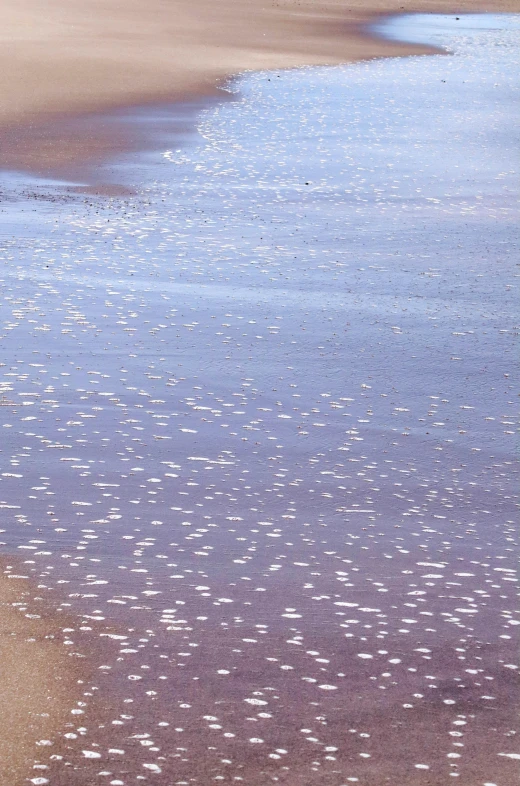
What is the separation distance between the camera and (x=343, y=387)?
8219 mm

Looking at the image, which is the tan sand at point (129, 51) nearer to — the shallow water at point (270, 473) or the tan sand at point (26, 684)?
the shallow water at point (270, 473)

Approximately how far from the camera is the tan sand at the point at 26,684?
4.39 metres

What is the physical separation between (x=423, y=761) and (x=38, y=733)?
1382 mm

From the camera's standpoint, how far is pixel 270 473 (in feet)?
22.6

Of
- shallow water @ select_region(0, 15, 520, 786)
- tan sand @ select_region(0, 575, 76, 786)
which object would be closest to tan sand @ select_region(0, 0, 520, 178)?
shallow water @ select_region(0, 15, 520, 786)

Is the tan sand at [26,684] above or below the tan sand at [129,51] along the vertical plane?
below

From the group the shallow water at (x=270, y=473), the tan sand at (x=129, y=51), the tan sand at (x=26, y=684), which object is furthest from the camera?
the tan sand at (x=129, y=51)

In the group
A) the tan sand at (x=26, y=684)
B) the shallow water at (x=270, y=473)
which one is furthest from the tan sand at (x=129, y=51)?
the tan sand at (x=26, y=684)

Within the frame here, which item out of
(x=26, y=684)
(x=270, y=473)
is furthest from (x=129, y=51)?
(x=26, y=684)

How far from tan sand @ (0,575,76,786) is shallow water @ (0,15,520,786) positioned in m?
0.10

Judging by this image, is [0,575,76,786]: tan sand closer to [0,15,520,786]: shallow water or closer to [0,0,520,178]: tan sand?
[0,15,520,786]: shallow water

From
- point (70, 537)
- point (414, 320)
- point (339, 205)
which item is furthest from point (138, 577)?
point (339, 205)

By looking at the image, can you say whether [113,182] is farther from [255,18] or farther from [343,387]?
[255,18]

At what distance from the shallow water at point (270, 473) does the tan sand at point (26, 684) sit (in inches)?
3.9
